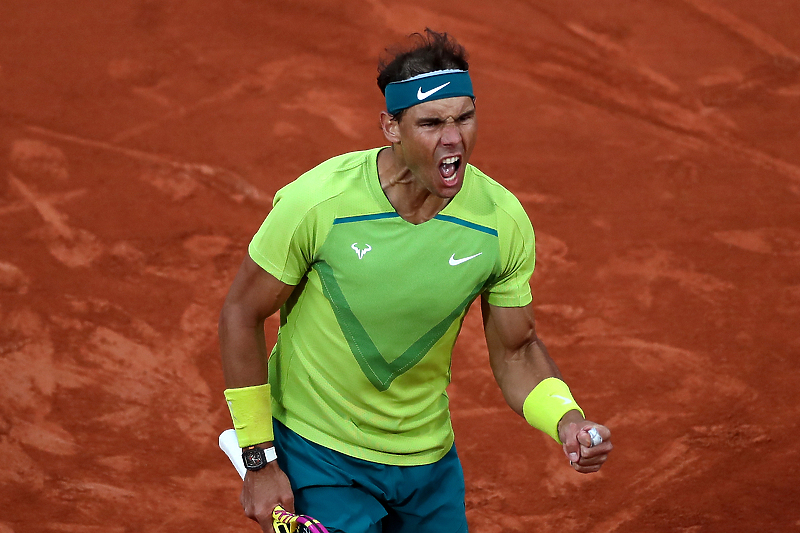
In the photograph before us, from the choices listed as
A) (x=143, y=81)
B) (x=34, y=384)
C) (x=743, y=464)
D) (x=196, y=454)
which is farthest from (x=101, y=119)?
(x=743, y=464)

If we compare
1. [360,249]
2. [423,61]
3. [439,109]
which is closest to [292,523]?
[360,249]

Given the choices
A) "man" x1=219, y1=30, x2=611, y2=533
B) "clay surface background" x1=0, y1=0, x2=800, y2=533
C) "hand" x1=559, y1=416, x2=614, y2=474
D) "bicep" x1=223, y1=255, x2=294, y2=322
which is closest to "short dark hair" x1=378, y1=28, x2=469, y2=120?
"man" x1=219, y1=30, x2=611, y2=533

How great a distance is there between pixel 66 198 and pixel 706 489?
14.9 feet

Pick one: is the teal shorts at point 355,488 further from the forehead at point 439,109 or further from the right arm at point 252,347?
the forehead at point 439,109

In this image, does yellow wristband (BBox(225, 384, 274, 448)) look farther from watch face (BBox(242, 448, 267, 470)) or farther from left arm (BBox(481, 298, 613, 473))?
left arm (BBox(481, 298, 613, 473))

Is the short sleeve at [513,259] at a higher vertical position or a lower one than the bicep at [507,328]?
higher

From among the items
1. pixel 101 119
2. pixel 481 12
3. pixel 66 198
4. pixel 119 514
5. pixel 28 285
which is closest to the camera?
pixel 119 514

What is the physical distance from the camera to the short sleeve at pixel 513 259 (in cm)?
319

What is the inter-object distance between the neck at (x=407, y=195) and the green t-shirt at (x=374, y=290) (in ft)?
0.09

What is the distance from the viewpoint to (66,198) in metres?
7.08

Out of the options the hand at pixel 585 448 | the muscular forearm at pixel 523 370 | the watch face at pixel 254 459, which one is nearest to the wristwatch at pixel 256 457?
the watch face at pixel 254 459

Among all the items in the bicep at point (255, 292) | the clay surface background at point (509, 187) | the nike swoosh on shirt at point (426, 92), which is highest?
the nike swoosh on shirt at point (426, 92)

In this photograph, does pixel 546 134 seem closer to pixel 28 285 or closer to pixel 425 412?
pixel 28 285

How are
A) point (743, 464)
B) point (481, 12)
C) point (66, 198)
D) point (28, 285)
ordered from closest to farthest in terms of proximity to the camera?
1. point (743, 464)
2. point (28, 285)
3. point (66, 198)
4. point (481, 12)
